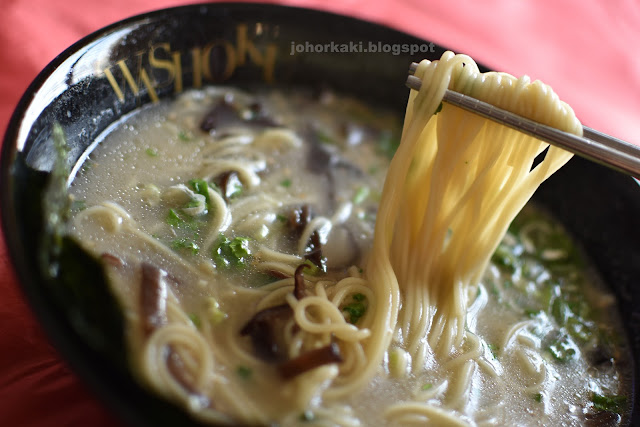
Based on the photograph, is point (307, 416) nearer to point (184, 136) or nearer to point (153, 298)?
point (153, 298)

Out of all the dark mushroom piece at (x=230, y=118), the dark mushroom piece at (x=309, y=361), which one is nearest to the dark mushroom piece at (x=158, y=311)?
the dark mushroom piece at (x=309, y=361)

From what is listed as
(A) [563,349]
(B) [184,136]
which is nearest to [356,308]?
(A) [563,349]

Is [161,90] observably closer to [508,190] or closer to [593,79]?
[508,190]

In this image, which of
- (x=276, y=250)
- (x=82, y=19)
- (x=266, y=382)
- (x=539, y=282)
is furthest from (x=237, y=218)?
(x=82, y=19)

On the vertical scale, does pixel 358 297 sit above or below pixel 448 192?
below

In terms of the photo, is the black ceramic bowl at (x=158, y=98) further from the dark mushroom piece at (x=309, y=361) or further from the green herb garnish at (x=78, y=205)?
the dark mushroom piece at (x=309, y=361)

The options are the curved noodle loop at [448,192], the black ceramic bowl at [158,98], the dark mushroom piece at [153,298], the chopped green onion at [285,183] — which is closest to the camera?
the black ceramic bowl at [158,98]
